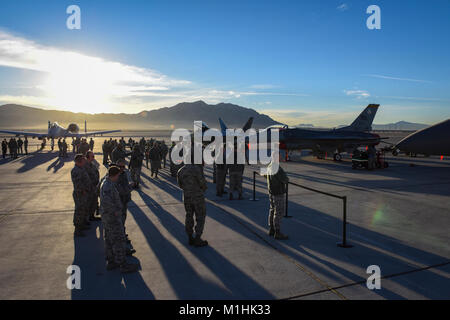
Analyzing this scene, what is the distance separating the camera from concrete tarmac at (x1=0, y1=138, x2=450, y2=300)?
4027mm

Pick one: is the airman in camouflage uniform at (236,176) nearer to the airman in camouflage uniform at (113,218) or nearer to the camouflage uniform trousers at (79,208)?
the camouflage uniform trousers at (79,208)

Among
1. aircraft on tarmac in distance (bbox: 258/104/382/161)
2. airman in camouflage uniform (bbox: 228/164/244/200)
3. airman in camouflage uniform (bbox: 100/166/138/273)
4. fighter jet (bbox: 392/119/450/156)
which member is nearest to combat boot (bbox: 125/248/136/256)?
airman in camouflage uniform (bbox: 100/166/138/273)

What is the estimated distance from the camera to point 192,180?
5.34m

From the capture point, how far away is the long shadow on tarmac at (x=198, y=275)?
3.89 meters

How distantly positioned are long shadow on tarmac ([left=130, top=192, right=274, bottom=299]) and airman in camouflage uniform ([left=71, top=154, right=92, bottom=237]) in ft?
4.80

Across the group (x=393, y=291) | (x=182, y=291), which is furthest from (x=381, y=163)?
(x=182, y=291)

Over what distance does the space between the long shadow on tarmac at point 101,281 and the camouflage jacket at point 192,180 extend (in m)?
1.59

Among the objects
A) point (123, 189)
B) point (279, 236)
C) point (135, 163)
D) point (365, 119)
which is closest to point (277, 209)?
point (279, 236)

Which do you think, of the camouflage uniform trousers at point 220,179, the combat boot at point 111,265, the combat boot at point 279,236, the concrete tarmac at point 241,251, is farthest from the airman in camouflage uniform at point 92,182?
the combat boot at point 279,236

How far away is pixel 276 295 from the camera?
386cm

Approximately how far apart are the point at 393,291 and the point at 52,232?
699 cm

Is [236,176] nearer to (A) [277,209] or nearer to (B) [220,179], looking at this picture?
(B) [220,179]

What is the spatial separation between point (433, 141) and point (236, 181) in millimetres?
10526
